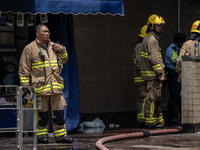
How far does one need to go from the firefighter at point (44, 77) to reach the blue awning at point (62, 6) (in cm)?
47

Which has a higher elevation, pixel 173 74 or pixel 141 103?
pixel 173 74

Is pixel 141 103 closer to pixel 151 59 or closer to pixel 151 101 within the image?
pixel 151 101

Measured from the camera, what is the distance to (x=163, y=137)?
35.7ft

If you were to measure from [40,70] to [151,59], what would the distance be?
111 inches

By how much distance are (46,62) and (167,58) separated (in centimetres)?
439

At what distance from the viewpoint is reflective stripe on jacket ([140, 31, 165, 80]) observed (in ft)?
38.7

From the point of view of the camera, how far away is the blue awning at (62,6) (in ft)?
33.0

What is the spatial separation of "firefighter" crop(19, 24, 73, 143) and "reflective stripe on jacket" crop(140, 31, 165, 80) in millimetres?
2448

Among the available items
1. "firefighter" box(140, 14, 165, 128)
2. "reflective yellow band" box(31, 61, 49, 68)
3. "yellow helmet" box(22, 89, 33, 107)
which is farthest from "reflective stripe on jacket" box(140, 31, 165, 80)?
"yellow helmet" box(22, 89, 33, 107)

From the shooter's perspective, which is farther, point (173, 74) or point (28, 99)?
point (173, 74)

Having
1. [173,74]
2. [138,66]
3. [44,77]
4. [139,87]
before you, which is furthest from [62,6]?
[173,74]

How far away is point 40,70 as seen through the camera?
32.2ft

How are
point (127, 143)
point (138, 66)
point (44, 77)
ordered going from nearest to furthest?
point (44, 77) → point (127, 143) → point (138, 66)

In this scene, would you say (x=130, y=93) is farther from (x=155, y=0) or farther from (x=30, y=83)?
(x=30, y=83)
